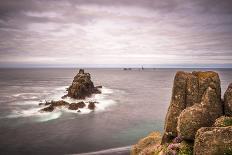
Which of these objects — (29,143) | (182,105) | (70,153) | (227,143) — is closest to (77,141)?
(70,153)

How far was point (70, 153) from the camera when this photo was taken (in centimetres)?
4778

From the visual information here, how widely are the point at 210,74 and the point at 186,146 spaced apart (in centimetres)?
715

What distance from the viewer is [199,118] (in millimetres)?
19062

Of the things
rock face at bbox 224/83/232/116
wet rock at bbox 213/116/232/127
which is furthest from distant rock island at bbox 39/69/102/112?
wet rock at bbox 213/116/232/127

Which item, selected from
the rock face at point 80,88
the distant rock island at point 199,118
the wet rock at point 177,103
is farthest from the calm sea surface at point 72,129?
the distant rock island at point 199,118

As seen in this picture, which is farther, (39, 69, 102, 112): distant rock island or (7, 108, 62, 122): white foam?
(39, 69, 102, 112): distant rock island

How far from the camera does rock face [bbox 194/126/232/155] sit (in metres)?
15.5

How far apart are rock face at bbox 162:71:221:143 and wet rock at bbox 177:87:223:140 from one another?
1.83 meters

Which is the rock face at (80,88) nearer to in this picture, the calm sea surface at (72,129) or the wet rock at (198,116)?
the calm sea surface at (72,129)

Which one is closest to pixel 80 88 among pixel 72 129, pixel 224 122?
pixel 72 129

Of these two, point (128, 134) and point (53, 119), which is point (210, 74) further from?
point (53, 119)

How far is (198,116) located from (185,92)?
431cm

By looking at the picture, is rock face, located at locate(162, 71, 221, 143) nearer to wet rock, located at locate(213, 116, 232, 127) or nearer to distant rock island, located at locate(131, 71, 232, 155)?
distant rock island, located at locate(131, 71, 232, 155)

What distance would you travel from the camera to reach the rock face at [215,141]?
611 inches
